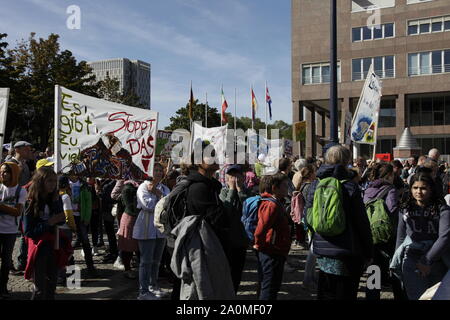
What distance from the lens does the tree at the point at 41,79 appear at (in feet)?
101

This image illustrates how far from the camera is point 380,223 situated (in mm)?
4863

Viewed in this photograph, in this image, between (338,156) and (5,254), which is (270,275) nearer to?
(338,156)

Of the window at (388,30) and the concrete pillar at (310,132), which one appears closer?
the window at (388,30)

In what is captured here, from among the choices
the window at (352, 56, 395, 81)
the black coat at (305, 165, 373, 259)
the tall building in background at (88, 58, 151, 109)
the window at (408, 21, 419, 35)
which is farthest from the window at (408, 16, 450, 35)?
the tall building in background at (88, 58, 151, 109)

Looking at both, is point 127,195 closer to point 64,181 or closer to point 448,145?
point 64,181

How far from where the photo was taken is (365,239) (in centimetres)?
381

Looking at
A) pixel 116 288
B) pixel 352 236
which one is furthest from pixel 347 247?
pixel 116 288

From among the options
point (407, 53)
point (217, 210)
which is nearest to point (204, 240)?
point (217, 210)

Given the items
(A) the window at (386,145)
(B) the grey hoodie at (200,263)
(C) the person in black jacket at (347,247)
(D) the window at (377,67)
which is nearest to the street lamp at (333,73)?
(C) the person in black jacket at (347,247)

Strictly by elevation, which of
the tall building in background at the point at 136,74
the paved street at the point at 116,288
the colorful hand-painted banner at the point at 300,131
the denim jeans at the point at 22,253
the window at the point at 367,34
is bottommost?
the paved street at the point at 116,288

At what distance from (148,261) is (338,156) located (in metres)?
2.89

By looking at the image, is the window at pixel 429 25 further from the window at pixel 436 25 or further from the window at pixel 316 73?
the window at pixel 316 73

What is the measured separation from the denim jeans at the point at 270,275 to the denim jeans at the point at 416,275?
1.26 meters

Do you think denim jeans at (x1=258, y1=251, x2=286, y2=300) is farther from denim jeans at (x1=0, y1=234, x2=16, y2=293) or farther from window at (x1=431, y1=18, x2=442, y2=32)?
window at (x1=431, y1=18, x2=442, y2=32)
